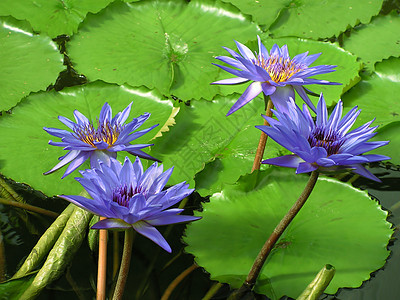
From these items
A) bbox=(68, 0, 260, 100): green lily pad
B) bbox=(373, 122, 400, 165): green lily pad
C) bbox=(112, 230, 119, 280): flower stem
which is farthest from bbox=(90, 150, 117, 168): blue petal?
bbox=(373, 122, 400, 165): green lily pad

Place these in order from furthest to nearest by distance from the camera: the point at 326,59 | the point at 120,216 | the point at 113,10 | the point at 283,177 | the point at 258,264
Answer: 1. the point at 113,10
2. the point at 326,59
3. the point at 283,177
4. the point at 258,264
5. the point at 120,216

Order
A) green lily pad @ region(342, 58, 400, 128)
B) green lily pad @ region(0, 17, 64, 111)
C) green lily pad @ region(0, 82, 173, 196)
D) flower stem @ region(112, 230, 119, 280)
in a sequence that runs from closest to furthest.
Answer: flower stem @ region(112, 230, 119, 280) → green lily pad @ region(0, 82, 173, 196) → green lily pad @ region(342, 58, 400, 128) → green lily pad @ region(0, 17, 64, 111)

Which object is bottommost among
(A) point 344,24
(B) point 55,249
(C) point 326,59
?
(B) point 55,249

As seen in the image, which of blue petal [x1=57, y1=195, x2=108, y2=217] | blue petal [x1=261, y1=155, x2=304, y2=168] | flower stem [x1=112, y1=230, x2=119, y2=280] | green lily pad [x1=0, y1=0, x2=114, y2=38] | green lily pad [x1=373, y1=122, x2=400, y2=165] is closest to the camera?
blue petal [x1=57, y1=195, x2=108, y2=217]

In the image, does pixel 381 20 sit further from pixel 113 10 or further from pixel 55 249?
pixel 55 249

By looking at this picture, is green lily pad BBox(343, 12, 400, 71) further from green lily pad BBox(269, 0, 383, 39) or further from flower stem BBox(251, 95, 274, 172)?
flower stem BBox(251, 95, 274, 172)

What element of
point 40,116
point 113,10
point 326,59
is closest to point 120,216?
point 40,116

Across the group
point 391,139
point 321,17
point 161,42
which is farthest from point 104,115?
point 321,17
